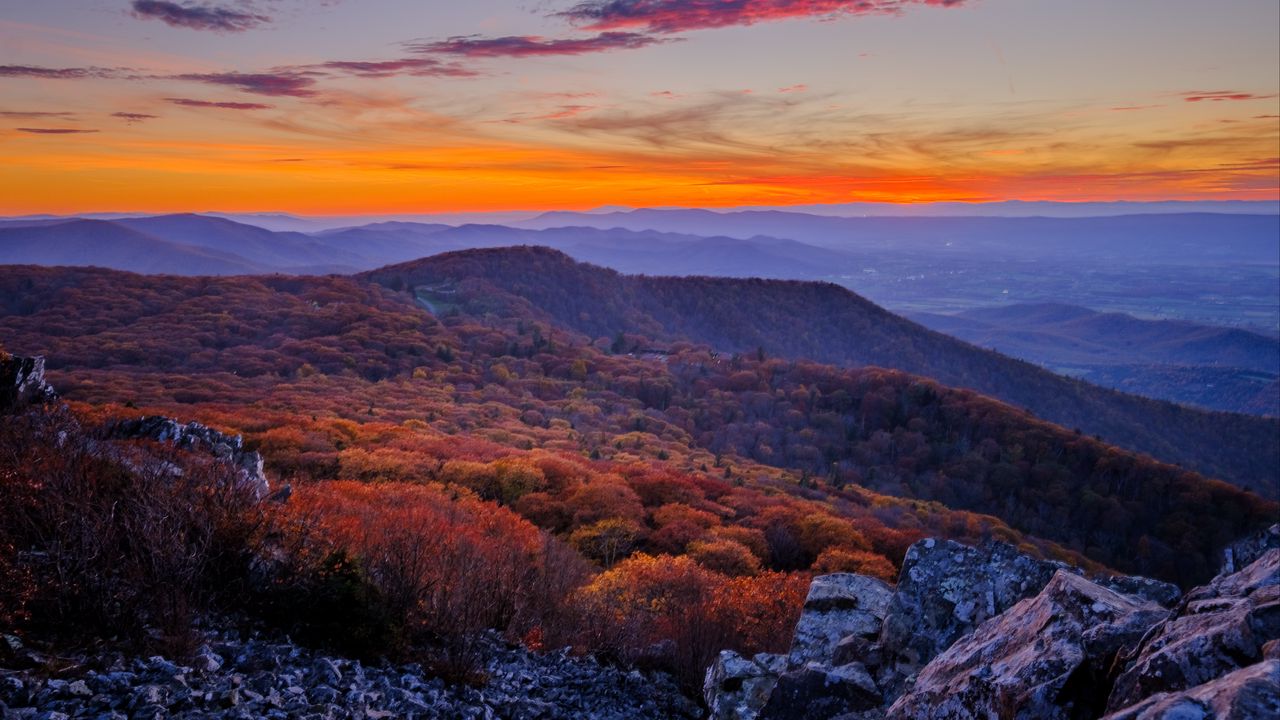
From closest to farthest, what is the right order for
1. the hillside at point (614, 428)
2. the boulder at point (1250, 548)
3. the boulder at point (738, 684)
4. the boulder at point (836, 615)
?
the boulder at point (1250, 548) < the boulder at point (738, 684) < the boulder at point (836, 615) < the hillside at point (614, 428)

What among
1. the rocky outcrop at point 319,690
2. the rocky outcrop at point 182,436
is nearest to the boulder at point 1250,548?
the rocky outcrop at point 319,690

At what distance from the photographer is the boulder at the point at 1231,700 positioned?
4.34 meters

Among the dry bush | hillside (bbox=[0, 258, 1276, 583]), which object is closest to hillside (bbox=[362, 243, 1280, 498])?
hillside (bbox=[0, 258, 1276, 583])

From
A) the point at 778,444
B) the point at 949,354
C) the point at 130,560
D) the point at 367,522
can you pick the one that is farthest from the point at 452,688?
the point at 949,354

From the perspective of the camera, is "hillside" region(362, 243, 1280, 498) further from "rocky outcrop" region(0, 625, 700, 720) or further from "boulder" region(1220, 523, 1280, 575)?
"rocky outcrop" region(0, 625, 700, 720)

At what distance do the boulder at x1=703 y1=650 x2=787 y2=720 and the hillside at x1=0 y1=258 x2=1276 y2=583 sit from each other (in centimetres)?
1530

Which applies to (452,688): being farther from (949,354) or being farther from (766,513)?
(949,354)

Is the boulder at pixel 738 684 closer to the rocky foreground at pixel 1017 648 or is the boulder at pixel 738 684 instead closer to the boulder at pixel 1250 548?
the rocky foreground at pixel 1017 648

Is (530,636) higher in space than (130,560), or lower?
lower

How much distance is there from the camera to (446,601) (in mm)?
12352

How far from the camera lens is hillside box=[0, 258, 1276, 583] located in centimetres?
3369

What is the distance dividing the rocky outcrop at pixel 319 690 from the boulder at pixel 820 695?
288 cm

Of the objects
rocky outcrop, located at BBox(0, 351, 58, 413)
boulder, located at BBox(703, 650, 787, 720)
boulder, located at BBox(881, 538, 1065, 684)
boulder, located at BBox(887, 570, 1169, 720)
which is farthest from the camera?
rocky outcrop, located at BBox(0, 351, 58, 413)

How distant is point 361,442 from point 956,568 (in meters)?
34.6
